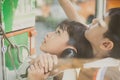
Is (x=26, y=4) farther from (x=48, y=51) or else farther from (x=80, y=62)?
(x=80, y=62)

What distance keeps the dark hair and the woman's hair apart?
114mm

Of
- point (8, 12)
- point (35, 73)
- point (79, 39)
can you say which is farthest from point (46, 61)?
point (8, 12)

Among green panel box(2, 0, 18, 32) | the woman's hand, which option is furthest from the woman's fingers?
green panel box(2, 0, 18, 32)

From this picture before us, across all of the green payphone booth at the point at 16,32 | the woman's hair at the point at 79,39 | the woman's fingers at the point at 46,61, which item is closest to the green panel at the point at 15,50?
the green payphone booth at the point at 16,32

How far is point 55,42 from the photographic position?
1.18 meters

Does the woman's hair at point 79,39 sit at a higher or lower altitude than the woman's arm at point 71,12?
lower

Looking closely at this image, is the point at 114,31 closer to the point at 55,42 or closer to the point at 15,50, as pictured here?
the point at 55,42

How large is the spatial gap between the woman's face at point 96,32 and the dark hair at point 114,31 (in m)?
0.03

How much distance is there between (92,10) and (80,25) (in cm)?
11

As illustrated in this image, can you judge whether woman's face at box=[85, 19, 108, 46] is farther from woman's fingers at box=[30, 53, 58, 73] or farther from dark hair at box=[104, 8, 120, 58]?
woman's fingers at box=[30, 53, 58, 73]

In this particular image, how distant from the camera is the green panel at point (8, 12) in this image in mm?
1163

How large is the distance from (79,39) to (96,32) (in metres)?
0.10

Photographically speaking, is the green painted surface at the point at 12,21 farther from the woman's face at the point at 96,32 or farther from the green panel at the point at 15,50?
the woman's face at the point at 96,32

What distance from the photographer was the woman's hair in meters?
1.15
